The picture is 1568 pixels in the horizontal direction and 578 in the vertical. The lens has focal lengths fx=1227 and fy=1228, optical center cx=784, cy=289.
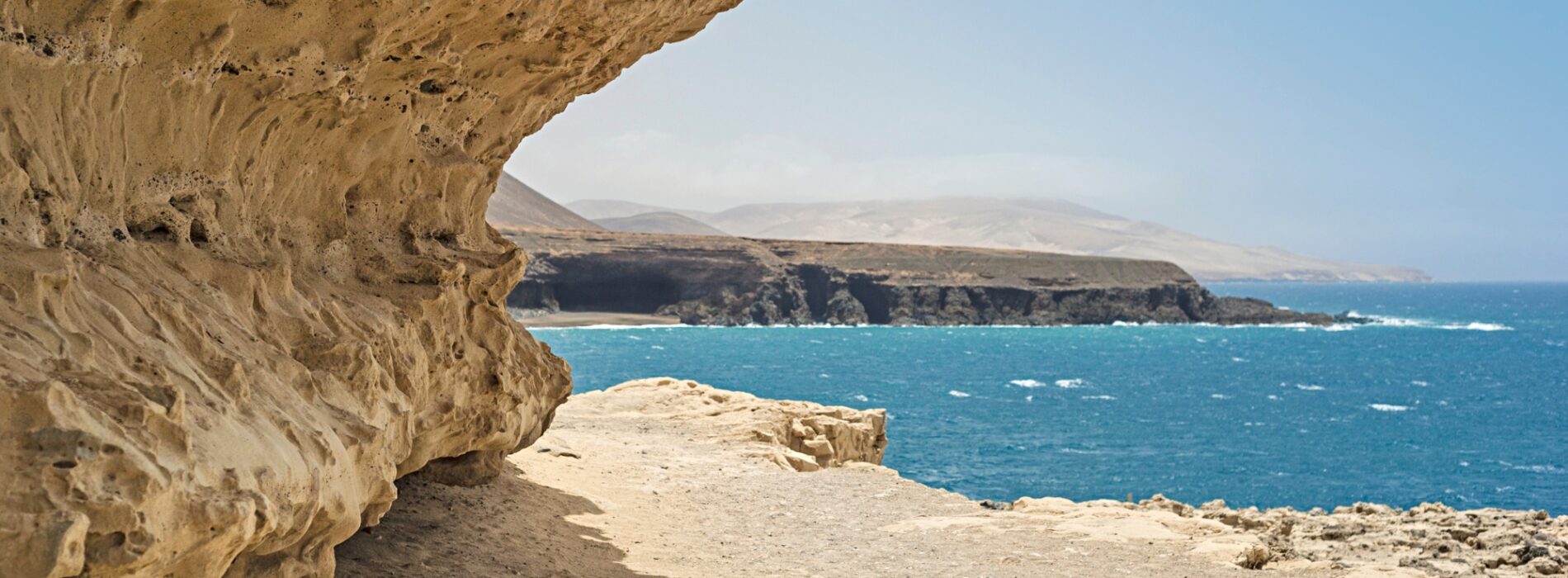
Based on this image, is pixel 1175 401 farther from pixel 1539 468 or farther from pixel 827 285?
pixel 827 285

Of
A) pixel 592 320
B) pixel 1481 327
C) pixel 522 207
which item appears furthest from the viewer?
pixel 522 207

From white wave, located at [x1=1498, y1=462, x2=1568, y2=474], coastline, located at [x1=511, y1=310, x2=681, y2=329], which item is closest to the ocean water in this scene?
white wave, located at [x1=1498, y1=462, x2=1568, y2=474]

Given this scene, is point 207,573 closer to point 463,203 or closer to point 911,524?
point 463,203

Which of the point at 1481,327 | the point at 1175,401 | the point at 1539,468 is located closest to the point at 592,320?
the point at 1175,401

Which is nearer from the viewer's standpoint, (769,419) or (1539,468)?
(769,419)

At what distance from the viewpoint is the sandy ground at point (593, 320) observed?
312ft

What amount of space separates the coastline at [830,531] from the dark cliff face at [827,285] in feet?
273

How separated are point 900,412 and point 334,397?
38.6 meters

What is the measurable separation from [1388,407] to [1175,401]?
27.9 feet

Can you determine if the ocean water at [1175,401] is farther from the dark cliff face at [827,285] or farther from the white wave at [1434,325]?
the white wave at [1434,325]

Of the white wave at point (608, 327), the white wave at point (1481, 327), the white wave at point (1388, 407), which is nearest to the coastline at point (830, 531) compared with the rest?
the white wave at point (1388, 407)

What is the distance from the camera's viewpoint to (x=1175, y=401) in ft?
165

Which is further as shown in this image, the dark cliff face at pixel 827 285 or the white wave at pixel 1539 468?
the dark cliff face at pixel 827 285

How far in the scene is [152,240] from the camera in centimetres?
661
